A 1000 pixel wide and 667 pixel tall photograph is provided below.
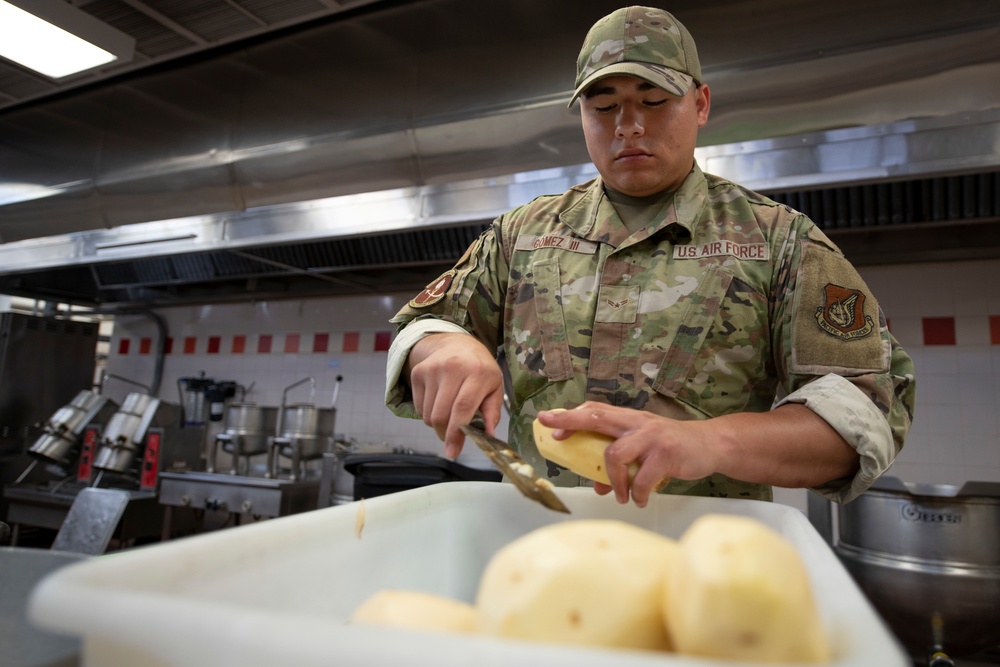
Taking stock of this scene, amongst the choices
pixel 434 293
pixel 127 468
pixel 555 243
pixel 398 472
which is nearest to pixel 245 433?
pixel 127 468

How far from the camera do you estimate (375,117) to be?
2.94 meters

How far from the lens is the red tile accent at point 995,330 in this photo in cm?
271

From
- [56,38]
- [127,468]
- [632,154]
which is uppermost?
[56,38]

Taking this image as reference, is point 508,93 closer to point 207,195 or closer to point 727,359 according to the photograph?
point 207,195

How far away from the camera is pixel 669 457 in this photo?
0.61m

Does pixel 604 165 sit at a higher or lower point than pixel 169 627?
higher

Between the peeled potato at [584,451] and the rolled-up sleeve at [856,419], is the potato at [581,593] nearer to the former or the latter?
the peeled potato at [584,451]

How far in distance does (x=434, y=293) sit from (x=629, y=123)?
0.42 metres

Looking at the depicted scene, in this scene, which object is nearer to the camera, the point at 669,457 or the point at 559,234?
the point at 669,457

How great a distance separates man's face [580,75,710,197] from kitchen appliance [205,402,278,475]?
10.1ft

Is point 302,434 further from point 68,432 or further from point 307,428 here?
point 68,432

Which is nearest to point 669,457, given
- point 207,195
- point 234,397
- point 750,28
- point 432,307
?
point 432,307

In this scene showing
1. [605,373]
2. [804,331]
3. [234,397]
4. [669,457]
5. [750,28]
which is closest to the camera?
[669,457]

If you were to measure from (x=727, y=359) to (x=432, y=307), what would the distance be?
18.7 inches
